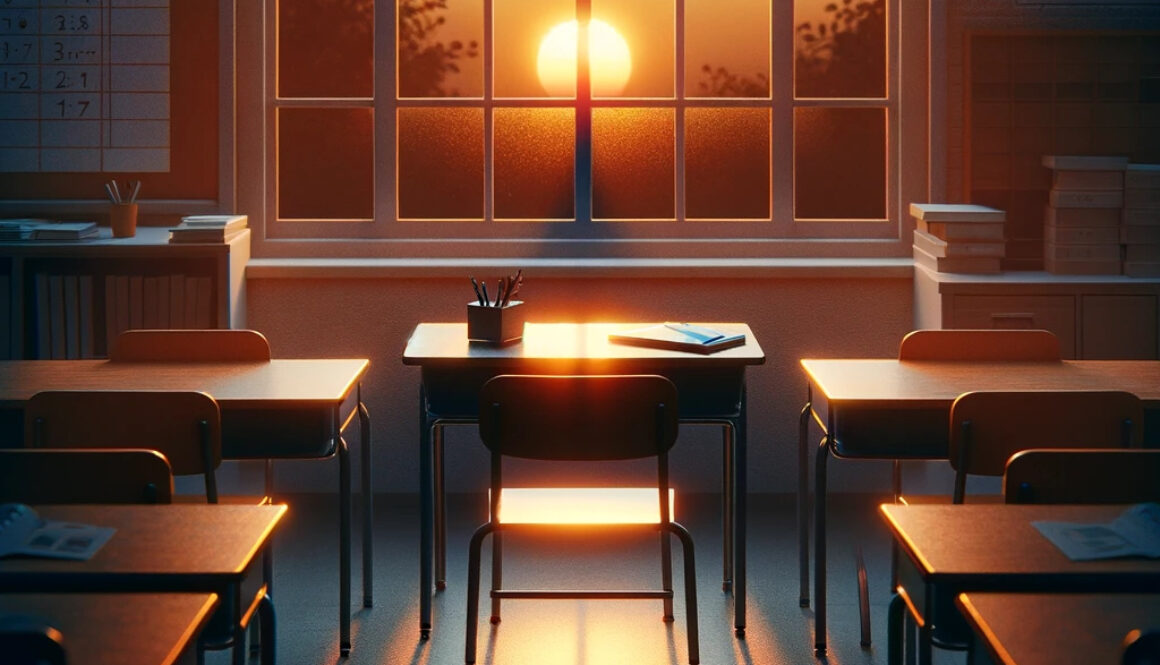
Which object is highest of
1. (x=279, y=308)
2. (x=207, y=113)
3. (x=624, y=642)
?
(x=207, y=113)

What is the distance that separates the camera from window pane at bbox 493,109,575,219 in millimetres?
5488

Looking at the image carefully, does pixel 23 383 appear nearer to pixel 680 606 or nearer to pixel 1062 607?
pixel 680 606

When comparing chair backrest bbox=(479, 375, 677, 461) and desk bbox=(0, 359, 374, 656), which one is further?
desk bbox=(0, 359, 374, 656)

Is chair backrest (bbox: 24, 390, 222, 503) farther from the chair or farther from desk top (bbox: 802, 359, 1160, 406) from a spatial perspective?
desk top (bbox: 802, 359, 1160, 406)

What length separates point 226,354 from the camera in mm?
4039

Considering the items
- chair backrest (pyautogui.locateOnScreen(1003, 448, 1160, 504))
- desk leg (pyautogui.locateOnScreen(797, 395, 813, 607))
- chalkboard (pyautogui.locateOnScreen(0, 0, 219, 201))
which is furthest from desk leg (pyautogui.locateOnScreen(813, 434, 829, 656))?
chalkboard (pyautogui.locateOnScreen(0, 0, 219, 201))

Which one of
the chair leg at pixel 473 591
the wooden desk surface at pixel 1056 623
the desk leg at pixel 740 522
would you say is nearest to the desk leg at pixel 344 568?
the chair leg at pixel 473 591

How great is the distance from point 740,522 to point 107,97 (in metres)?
2.92

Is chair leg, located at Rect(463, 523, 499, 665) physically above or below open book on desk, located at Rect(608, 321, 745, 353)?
below

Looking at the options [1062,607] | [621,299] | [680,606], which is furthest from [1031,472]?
[621,299]

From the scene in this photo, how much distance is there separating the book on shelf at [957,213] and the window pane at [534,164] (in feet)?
4.29

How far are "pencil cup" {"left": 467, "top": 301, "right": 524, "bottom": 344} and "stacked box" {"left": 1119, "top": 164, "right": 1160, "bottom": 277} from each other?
2.29 metres

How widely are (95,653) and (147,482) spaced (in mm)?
794

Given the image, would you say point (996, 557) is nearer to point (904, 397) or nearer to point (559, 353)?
point (904, 397)
